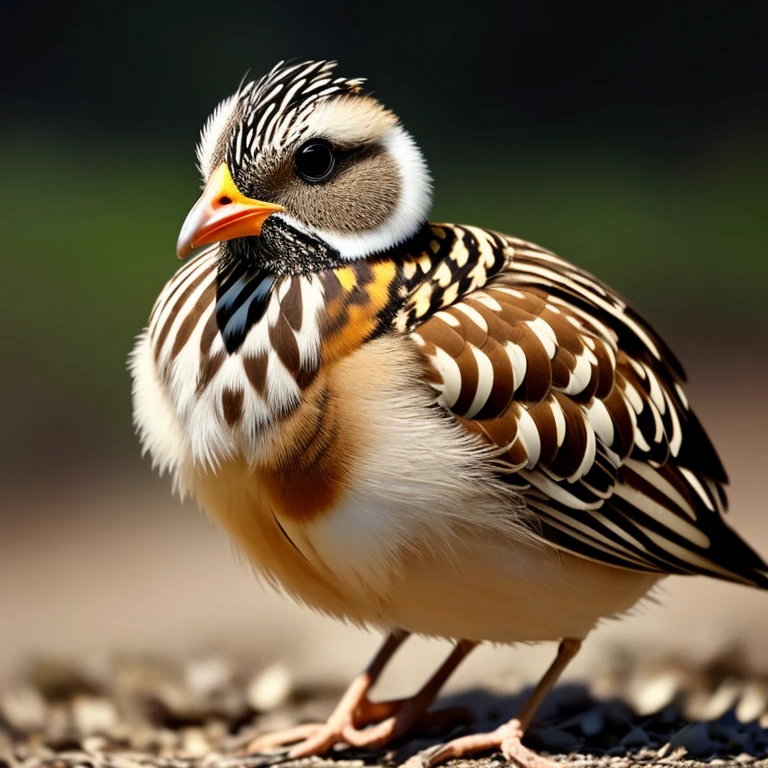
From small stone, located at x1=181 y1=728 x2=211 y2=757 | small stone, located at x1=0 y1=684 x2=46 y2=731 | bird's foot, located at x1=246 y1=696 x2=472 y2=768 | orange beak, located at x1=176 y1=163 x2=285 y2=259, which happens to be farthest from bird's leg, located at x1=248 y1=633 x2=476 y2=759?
orange beak, located at x1=176 y1=163 x2=285 y2=259

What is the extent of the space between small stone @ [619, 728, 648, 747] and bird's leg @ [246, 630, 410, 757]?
2.30ft

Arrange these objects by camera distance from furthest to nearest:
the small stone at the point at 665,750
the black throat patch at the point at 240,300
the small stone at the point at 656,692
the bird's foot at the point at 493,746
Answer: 1. the small stone at the point at 656,692
2. the small stone at the point at 665,750
3. the bird's foot at the point at 493,746
4. the black throat patch at the point at 240,300

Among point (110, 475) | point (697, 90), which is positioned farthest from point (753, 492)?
point (697, 90)

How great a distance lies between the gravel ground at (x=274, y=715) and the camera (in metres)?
3.69

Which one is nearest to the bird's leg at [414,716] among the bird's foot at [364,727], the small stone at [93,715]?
the bird's foot at [364,727]

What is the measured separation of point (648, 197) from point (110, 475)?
15.1 feet

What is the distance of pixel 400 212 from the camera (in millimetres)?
3184

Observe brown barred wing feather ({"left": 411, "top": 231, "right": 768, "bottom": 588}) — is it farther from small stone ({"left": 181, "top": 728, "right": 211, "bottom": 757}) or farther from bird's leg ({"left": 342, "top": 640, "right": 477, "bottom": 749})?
small stone ({"left": 181, "top": 728, "right": 211, "bottom": 757})

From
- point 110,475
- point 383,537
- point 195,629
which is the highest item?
point 383,537

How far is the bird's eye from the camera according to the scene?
3047 millimetres

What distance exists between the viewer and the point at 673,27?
1020cm

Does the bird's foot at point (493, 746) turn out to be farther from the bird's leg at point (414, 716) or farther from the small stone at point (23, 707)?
the small stone at point (23, 707)

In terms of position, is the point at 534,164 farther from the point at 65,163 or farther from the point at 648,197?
the point at 65,163

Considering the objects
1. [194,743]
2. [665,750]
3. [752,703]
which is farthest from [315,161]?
[752,703]
